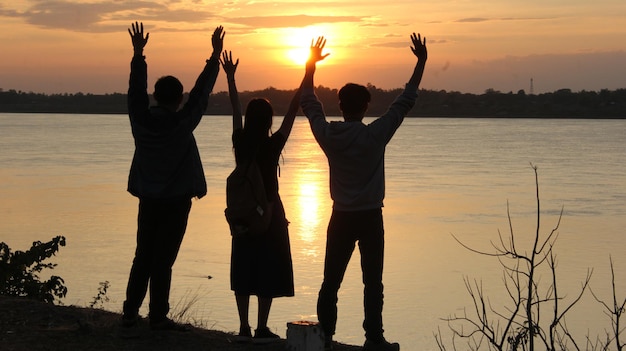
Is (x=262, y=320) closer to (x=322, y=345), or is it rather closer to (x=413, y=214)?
(x=322, y=345)

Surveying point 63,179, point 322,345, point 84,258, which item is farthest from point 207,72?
point 63,179

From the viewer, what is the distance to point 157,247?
6.16 metres

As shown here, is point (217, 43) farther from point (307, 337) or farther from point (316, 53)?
point (307, 337)

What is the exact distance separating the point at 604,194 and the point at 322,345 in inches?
787

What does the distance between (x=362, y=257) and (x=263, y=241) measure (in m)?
0.62

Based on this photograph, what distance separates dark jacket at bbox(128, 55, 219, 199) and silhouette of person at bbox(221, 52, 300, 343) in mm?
308

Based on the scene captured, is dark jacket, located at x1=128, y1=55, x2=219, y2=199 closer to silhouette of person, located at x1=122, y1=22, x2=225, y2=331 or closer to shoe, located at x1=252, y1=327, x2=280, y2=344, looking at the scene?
silhouette of person, located at x1=122, y1=22, x2=225, y2=331

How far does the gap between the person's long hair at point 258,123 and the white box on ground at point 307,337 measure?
1127 mm

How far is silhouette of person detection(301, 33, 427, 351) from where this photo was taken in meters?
5.80

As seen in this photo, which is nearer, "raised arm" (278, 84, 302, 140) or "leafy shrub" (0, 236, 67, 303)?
"raised arm" (278, 84, 302, 140)

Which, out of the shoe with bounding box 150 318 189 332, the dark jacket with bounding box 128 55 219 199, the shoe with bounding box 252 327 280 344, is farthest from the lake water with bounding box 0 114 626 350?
the dark jacket with bounding box 128 55 219 199

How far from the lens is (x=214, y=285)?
1261 cm

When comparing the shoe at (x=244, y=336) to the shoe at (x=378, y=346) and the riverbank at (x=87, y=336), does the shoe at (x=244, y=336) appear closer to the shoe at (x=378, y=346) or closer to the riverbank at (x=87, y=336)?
the riverbank at (x=87, y=336)

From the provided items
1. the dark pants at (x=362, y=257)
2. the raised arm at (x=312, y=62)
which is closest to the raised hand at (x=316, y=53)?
the raised arm at (x=312, y=62)
